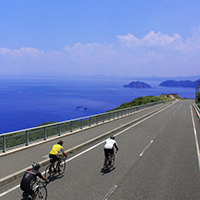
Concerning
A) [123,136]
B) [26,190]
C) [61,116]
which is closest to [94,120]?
[123,136]

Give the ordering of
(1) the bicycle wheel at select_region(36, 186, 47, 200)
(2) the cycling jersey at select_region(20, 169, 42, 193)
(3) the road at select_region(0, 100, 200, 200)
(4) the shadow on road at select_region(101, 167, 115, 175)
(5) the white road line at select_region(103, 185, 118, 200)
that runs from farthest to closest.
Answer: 1. (4) the shadow on road at select_region(101, 167, 115, 175)
2. (3) the road at select_region(0, 100, 200, 200)
3. (5) the white road line at select_region(103, 185, 118, 200)
4. (1) the bicycle wheel at select_region(36, 186, 47, 200)
5. (2) the cycling jersey at select_region(20, 169, 42, 193)

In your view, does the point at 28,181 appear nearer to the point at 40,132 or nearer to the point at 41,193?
the point at 41,193

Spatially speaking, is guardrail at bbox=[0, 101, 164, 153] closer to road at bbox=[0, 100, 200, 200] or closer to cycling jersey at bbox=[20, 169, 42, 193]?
road at bbox=[0, 100, 200, 200]

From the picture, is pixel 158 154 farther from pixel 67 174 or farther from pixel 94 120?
pixel 94 120

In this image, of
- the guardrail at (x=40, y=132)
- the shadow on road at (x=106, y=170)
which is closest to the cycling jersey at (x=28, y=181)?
the shadow on road at (x=106, y=170)

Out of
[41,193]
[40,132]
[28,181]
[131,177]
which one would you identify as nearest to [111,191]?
[131,177]

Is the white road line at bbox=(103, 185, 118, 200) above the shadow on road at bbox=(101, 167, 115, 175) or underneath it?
above

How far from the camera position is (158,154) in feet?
40.9

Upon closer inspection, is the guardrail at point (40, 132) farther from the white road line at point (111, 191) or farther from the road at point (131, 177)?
the white road line at point (111, 191)

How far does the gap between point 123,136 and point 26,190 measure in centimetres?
1221

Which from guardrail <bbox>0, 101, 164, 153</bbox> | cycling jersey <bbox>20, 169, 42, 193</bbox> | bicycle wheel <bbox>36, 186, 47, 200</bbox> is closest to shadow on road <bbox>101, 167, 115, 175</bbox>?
bicycle wheel <bbox>36, 186, 47, 200</bbox>

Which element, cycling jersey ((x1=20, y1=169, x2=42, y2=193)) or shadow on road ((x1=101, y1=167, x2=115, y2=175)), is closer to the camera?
cycling jersey ((x1=20, y1=169, x2=42, y2=193))

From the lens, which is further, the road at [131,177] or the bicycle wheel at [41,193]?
the road at [131,177]

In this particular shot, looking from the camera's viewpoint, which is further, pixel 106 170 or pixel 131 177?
pixel 106 170
